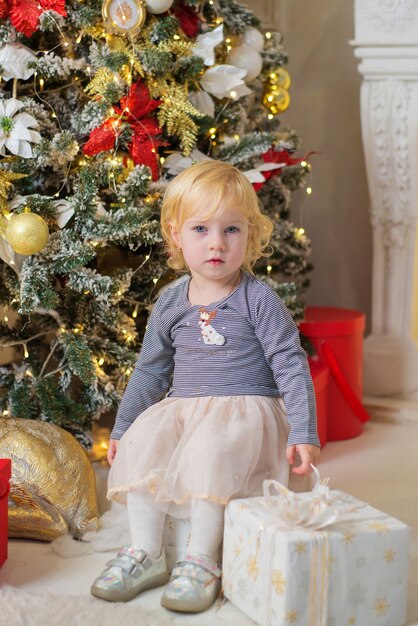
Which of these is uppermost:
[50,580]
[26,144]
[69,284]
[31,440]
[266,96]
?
[266,96]

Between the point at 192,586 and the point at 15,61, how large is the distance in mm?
1187

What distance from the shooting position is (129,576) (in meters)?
1.65

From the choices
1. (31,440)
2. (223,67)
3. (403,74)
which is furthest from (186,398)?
(403,74)

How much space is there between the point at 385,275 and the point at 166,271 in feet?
3.02

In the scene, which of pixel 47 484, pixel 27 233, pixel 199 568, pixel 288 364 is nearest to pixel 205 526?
pixel 199 568

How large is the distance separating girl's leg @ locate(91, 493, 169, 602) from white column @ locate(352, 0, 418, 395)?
1492mm

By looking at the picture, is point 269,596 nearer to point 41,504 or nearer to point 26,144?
point 41,504

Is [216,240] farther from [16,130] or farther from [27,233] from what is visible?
[16,130]

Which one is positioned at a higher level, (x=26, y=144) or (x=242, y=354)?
(x=26, y=144)

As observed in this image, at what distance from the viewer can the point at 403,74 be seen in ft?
9.17

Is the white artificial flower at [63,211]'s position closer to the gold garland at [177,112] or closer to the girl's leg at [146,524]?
the gold garland at [177,112]

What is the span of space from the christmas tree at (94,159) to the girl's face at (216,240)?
37cm

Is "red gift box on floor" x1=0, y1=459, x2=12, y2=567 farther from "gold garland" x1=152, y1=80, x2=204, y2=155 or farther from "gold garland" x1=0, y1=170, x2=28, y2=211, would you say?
"gold garland" x1=152, y1=80, x2=204, y2=155

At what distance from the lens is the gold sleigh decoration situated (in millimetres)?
1929
